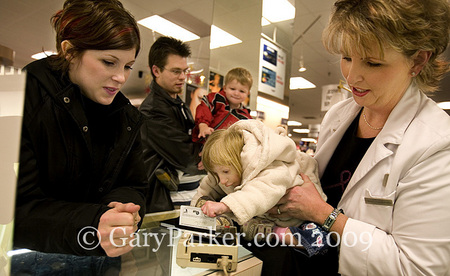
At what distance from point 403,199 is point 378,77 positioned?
1.36 feet

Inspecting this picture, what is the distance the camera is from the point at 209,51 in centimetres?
245

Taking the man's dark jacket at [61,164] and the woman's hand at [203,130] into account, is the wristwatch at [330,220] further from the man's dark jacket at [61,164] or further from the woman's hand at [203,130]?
the woman's hand at [203,130]

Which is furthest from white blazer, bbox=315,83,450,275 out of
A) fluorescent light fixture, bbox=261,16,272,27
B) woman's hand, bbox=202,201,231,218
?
fluorescent light fixture, bbox=261,16,272,27

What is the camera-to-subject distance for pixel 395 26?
88 centimetres

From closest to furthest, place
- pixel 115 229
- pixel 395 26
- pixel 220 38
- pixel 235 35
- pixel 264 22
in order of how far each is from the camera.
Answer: pixel 115 229
pixel 395 26
pixel 220 38
pixel 235 35
pixel 264 22

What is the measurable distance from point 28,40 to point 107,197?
0.54 m

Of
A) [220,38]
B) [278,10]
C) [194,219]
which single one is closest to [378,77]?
[194,219]

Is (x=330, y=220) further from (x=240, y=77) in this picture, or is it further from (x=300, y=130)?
(x=300, y=130)

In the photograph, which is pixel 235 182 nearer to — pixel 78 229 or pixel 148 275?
pixel 148 275

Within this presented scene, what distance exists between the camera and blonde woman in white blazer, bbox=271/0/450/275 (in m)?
0.86

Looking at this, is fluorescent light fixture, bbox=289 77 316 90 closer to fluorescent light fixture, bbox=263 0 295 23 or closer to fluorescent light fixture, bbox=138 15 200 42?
fluorescent light fixture, bbox=263 0 295 23

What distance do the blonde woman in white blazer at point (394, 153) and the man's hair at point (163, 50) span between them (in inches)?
32.5

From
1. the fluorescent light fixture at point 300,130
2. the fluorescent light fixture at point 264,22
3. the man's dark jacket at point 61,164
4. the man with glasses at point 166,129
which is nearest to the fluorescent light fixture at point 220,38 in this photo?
the fluorescent light fixture at point 264,22

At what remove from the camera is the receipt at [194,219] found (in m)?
0.99
